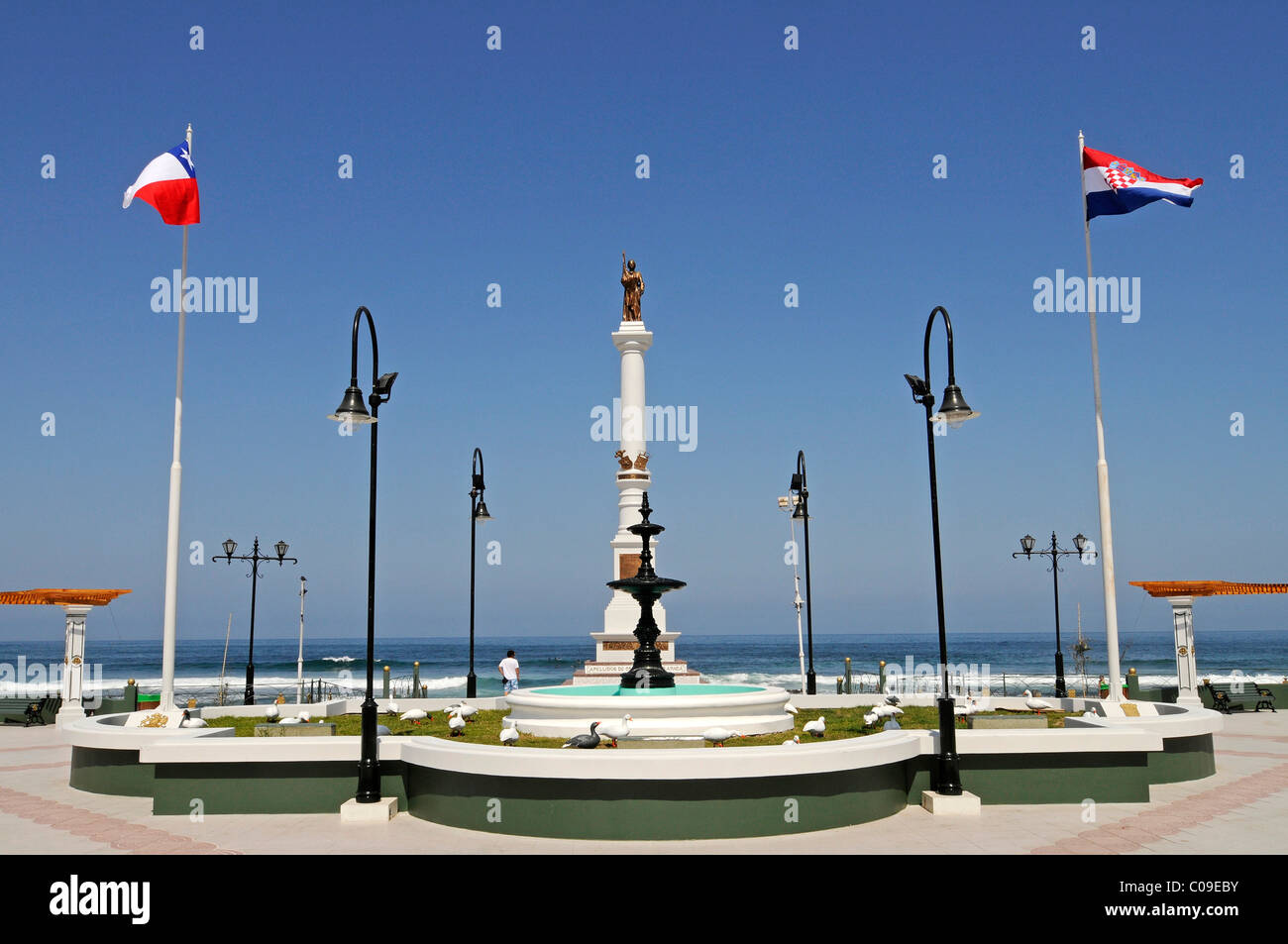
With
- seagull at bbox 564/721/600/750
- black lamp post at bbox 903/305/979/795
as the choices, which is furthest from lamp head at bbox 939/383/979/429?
seagull at bbox 564/721/600/750

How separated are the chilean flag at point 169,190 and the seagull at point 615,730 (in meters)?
12.9

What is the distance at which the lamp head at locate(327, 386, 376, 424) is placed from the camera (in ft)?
45.3

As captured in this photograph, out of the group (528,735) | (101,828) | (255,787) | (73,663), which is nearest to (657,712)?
(528,735)

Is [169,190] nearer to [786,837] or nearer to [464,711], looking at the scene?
[464,711]

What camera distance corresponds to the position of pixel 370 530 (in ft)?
46.1

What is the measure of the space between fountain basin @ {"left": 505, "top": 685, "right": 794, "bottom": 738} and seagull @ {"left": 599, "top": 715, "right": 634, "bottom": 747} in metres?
0.67

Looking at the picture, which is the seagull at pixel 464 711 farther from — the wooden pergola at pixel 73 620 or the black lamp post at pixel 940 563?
the wooden pergola at pixel 73 620

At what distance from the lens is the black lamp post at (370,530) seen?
43.2 feet

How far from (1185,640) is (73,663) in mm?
31378
